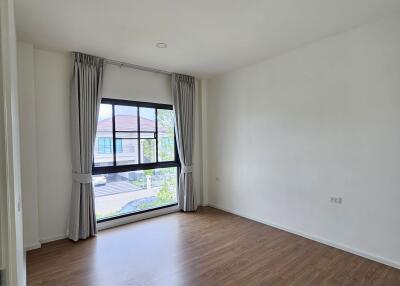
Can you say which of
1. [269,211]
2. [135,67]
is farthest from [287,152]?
[135,67]

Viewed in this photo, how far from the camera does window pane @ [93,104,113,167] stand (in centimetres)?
365

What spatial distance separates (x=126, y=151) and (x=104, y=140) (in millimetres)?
421

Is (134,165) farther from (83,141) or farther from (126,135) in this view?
(83,141)

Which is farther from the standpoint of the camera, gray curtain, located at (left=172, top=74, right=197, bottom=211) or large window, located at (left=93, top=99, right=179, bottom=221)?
gray curtain, located at (left=172, top=74, right=197, bottom=211)

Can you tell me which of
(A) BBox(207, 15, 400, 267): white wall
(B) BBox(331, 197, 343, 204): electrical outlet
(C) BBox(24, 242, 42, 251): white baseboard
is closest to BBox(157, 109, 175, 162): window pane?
(A) BBox(207, 15, 400, 267): white wall

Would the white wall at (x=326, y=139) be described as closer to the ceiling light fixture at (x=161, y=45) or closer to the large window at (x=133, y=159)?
the large window at (x=133, y=159)

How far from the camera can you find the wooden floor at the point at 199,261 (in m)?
2.34

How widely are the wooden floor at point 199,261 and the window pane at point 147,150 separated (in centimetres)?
125

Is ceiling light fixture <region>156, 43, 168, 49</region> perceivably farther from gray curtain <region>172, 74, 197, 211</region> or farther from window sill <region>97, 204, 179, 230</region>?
window sill <region>97, 204, 179, 230</region>

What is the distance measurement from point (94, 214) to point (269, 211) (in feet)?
9.36

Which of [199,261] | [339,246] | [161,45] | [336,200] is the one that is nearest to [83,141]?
[161,45]

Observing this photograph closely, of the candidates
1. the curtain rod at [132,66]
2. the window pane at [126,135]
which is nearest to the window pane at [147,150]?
the window pane at [126,135]

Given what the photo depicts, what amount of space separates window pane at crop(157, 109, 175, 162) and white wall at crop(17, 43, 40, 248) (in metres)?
2.01

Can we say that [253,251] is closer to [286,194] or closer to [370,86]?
[286,194]
